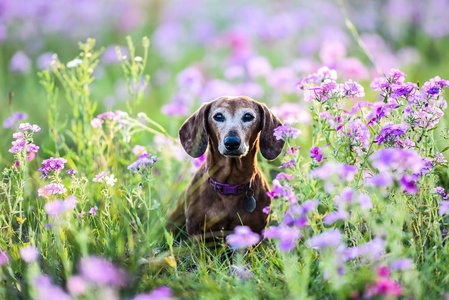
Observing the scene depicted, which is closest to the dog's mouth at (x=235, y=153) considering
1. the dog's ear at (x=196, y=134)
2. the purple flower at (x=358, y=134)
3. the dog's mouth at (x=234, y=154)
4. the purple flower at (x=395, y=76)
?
the dog's mouth at (x=234, y=154)

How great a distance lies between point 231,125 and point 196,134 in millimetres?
289

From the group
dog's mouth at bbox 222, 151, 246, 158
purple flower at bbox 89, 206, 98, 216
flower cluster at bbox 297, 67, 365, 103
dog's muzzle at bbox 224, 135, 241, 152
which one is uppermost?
flower cluster at bbox 297, 67, 365, 103

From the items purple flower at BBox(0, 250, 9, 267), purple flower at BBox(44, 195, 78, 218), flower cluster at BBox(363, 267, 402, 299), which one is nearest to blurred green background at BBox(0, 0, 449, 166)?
purple flower at BBox(0, 250, 9, 267)

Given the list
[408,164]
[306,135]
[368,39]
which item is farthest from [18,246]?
[368,39]

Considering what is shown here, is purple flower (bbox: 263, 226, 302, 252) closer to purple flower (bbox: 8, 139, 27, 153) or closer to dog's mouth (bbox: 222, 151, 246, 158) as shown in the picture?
dog's mouth (bbox: 222, 151, 246, 158)

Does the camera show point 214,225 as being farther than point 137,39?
No

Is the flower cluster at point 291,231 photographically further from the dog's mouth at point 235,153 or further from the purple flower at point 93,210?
the purple flower at point 93,210

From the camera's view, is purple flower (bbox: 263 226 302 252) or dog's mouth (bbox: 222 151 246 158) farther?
dog's mouth (bbox: 222 151 246 158)

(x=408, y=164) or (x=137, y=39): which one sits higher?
(x=137, y=39)

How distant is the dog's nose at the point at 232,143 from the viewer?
3.00 m

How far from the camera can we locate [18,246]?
2.72 m

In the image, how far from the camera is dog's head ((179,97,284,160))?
3.25m

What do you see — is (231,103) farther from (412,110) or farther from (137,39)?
(137,39)

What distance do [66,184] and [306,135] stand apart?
2.35 meters
